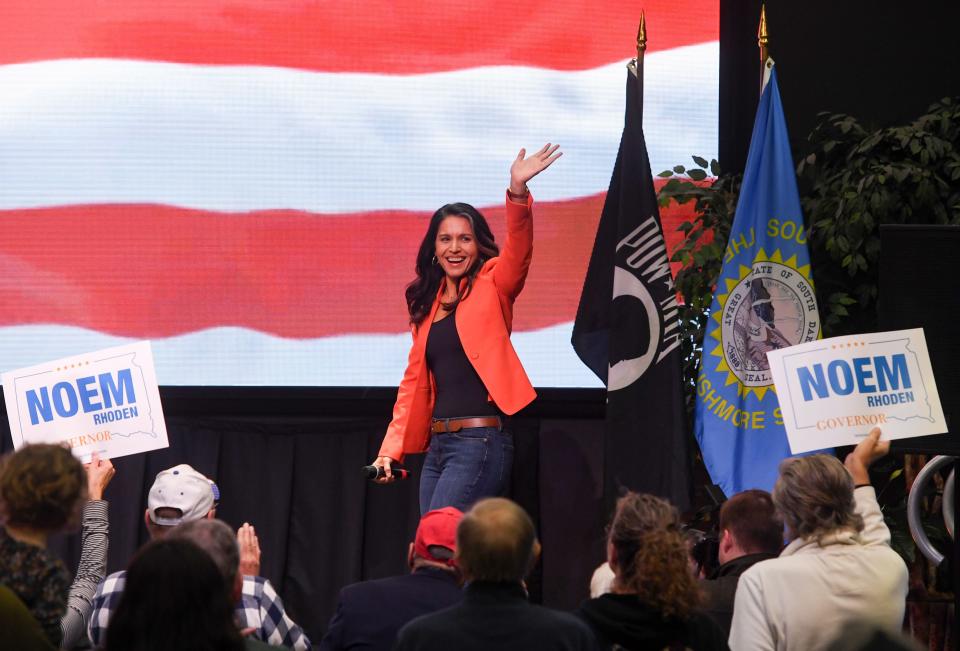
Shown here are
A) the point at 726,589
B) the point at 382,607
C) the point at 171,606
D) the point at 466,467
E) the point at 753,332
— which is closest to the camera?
the point at 171,606

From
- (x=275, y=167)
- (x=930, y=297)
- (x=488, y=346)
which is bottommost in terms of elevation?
(x=488, y=346)

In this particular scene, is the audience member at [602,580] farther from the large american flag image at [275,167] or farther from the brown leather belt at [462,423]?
the large american flag image at [275,167]

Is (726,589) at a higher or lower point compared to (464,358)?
lower

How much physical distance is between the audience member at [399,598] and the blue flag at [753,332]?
6.73 ft

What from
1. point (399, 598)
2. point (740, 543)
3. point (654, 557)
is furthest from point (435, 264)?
point (654, 557)

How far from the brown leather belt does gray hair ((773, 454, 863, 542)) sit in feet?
4.88

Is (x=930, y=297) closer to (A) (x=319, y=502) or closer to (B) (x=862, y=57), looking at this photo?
(B) (x=862, y=57)

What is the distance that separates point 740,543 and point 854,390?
2.35 feet

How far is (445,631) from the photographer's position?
2.21 meters

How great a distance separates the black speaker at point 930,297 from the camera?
376 cm

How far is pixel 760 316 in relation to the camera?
467 centimetres

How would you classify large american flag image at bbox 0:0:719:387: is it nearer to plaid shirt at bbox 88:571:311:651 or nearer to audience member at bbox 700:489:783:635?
audience member at bbox 700:489:783:635

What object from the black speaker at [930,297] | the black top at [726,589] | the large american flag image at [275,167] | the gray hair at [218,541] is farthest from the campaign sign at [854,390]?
the gray hair at [218,541]

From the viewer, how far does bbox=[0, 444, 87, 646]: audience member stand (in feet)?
7.42
